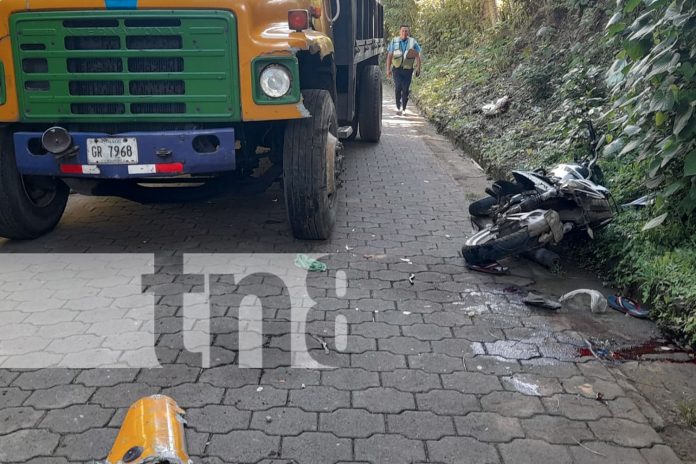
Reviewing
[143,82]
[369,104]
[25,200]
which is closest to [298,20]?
[143,82]

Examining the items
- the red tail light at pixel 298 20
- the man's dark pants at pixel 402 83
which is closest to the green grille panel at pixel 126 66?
the red tail light at pixel 298 20

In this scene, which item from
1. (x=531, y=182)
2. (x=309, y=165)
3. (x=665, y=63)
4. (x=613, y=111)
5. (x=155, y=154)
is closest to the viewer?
(x=665, y=63)

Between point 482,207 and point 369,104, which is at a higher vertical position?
point 369,104

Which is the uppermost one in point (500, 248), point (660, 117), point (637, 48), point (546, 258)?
point (637, 48)

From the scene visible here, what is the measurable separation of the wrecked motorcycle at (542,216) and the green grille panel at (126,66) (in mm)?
2104

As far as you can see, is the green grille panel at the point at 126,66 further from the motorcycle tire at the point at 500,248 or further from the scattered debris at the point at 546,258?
the scattered debris at the point at 546,258

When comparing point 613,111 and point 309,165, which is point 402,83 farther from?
point 309,165

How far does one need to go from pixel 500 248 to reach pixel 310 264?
4.63 ft

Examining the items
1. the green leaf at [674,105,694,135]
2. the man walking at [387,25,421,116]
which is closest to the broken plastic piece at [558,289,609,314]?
the green leaf at [674,105,694,135]

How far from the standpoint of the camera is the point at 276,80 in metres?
4.65

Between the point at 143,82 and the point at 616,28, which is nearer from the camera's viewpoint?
the point at 616,28

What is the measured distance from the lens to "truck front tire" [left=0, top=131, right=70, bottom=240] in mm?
5117

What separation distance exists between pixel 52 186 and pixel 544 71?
7.29 meters

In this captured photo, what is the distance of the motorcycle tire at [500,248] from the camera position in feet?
15.7
